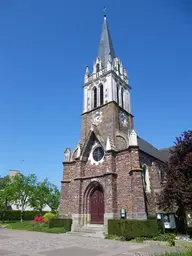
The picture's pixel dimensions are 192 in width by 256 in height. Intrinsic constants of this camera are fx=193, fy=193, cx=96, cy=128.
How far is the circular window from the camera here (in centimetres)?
2005

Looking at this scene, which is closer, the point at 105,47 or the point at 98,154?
the point at 98,154

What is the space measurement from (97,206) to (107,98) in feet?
38.8

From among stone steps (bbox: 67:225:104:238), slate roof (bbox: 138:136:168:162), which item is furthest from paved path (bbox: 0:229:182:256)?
slate roof (bbox: 138:136:168:162)

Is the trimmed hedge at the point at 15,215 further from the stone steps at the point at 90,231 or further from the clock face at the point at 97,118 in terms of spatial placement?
the clock face at the point at 97,118

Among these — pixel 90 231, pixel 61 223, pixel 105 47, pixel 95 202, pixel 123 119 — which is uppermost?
pixel 105 47

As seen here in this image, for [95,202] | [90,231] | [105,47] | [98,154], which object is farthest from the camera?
→ [105,47]

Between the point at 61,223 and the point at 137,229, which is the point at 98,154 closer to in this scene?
the point at 61,223

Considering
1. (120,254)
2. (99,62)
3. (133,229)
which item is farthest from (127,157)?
(99,62)

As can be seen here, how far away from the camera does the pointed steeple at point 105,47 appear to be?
89.4 feet

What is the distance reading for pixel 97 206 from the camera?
18.5 metres

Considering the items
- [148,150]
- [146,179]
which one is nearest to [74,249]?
[146,179]

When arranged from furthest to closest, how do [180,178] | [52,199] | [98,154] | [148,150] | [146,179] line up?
[52,199]
[148,150]
[98,154]
[146,179]
[180,178]

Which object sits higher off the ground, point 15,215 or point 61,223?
point 61,223

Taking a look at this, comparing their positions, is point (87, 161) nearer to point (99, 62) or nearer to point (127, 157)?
point (127, 157)
